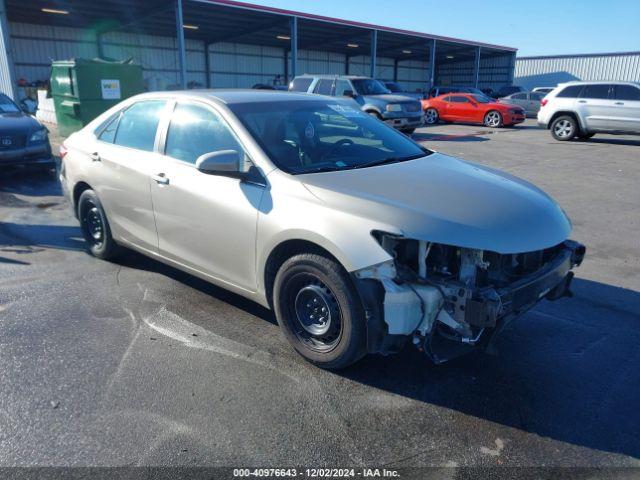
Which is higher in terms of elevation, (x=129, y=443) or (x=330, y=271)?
(x=330, y=271)

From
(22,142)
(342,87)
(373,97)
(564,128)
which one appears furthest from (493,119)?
(22,142)

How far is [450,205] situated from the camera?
3062 mm

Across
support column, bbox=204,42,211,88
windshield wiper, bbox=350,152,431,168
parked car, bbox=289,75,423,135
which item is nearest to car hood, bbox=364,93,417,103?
parked car, bbox=289,75,423,135

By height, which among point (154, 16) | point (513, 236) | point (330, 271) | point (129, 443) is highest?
point (154, 16)

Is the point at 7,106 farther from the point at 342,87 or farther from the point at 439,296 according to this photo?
the point at 439,296

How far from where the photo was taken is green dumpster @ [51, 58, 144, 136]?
13.2m

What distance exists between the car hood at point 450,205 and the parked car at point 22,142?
7.92 metres

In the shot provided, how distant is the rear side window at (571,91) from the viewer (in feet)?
51.7

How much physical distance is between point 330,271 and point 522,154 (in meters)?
12.0

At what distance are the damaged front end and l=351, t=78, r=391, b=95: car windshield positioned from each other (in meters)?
15.0

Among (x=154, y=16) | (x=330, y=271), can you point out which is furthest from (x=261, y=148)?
(x=154, y=16)

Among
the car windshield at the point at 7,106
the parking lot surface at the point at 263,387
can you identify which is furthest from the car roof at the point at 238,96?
the car windshield at the point at 7,106

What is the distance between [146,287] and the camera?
4.69 m

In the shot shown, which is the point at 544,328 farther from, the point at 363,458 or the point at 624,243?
the point at 624,243
